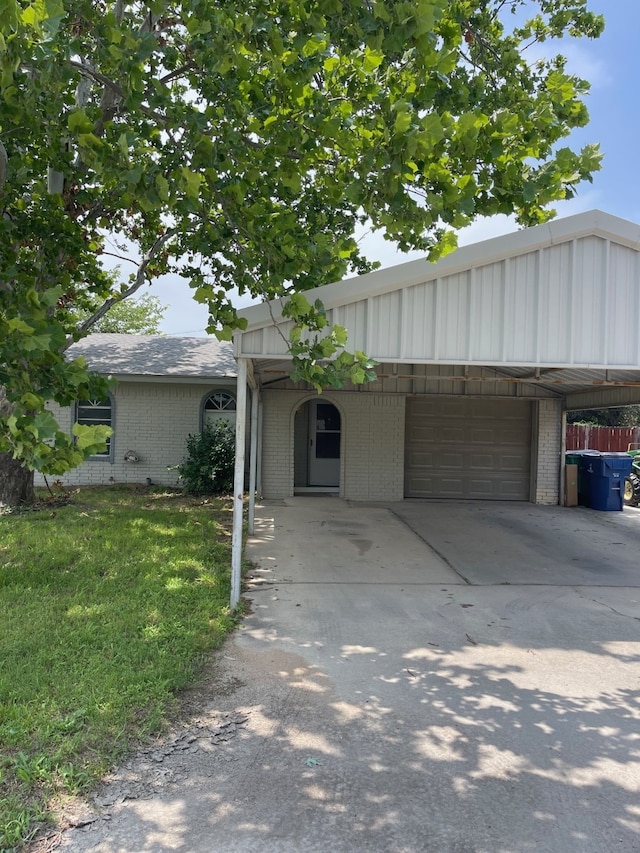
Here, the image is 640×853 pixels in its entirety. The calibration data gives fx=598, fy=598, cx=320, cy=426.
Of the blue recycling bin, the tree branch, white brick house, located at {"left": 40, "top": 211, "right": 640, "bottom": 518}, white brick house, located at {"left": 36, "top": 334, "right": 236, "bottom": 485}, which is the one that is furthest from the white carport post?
the blue recycling bin

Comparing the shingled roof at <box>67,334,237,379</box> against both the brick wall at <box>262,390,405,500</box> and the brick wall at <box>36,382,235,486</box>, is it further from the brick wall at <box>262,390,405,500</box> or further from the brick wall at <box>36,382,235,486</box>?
the brick wall at <box>262,390,405,500</box>

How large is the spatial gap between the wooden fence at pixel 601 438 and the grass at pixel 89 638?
1507 cm

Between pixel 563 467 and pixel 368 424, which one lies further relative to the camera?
pixel 563 467

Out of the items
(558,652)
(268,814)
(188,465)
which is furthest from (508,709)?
(188,465)

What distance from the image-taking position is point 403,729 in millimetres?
3527

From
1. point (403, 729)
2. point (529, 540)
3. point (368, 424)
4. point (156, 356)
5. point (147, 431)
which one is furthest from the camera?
point (156, 356)

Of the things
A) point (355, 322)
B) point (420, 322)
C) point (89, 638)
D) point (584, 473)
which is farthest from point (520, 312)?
point (584, 473)

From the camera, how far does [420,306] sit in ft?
19.1

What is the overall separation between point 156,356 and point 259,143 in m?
9.22

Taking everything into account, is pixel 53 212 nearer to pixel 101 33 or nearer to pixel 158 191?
pixel 101 33

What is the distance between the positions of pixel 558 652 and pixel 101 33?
6.27 metres

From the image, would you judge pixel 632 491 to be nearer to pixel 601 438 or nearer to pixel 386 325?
pixel 601 438

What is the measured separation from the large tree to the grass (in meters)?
1.52

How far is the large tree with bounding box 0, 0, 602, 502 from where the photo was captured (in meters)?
3.41
